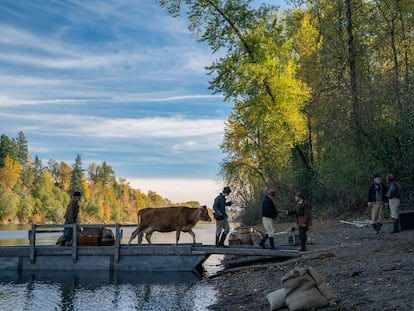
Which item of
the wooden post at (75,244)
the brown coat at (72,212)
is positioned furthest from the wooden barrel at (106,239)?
the brown coat at (72,212)

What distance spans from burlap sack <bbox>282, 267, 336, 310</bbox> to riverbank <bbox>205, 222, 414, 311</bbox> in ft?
0.80

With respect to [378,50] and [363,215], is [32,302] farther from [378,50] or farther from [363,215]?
[378,50]

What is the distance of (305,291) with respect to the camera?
812 centimetres

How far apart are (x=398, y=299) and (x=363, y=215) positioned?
2308cm

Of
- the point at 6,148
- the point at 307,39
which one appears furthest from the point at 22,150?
the point at 307,39

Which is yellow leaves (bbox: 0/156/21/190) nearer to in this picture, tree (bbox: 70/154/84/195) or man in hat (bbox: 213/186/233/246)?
tree (bbox: 70/154/84/195)

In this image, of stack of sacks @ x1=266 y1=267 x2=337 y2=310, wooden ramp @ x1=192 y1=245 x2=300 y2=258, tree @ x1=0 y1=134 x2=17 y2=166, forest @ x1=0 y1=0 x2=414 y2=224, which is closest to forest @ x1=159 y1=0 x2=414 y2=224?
forest @ x1=0 y1=0 x2=414 y2=224

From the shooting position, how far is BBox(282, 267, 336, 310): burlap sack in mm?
8023

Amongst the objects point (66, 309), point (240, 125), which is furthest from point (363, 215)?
point (66, 309)

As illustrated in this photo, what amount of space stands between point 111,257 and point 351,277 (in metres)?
11.2

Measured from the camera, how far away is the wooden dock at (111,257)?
17859 mm

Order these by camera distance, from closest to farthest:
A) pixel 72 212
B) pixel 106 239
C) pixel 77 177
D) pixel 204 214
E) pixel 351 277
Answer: pixel 351 277
pixel 204 214
pixel 72 212
pixel 106 239
pixel 77 177

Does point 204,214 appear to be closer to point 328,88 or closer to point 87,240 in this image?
point 87,240

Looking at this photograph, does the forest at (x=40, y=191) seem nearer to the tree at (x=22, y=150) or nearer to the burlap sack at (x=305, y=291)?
the tree at (x=22, y=150)
